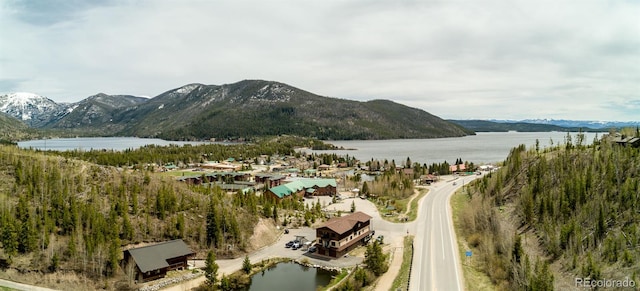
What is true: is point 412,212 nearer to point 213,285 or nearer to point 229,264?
point 229,264

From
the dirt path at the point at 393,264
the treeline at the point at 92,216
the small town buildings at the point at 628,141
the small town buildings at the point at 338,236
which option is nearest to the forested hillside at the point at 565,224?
the small town buildings at the point at 628,141

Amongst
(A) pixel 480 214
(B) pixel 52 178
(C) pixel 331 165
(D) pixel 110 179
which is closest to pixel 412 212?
(A) pixel 480 214

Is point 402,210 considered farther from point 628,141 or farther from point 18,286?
point 18,286

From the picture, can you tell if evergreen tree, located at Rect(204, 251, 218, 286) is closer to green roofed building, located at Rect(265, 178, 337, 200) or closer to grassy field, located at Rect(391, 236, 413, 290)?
grassy field, located at Rect(391, 236, 413, 290)

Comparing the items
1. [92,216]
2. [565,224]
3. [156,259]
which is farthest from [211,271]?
[565,224]

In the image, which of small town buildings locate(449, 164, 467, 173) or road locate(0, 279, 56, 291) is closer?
road locate(0, 279, 56, 291)

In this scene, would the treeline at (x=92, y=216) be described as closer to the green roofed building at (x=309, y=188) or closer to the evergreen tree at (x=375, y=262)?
the evergreen tree at (x=375, y=262)

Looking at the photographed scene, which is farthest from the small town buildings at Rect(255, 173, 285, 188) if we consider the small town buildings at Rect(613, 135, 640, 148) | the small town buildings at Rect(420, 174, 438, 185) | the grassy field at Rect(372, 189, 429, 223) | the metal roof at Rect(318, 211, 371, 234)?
the small town buildings at Rect(613, 135, 640, 148)
